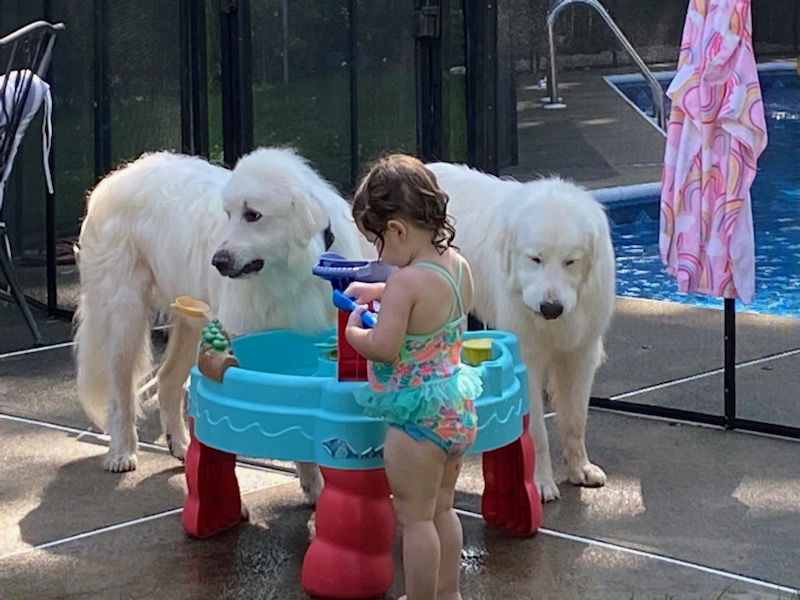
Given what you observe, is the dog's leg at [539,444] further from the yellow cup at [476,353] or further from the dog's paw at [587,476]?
the yellow cup at [476,353]

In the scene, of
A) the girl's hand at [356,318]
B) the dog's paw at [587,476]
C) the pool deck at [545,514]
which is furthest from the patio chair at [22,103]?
the girl's hand at [356,318]

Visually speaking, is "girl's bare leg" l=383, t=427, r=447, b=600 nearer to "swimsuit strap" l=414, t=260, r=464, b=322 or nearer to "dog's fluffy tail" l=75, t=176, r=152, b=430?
"swimsuit strap" l=414, t=260, r=464, b=322

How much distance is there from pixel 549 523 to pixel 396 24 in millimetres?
3011

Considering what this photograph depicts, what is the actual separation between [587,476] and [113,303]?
195 cm

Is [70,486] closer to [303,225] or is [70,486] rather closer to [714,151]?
[303,225]

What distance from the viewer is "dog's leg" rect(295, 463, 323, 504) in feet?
16.1

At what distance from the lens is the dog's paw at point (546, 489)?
4949 mm

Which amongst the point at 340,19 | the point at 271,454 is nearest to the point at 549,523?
the point at 271,454

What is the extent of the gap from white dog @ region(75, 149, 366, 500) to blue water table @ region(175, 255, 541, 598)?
1.17 ft

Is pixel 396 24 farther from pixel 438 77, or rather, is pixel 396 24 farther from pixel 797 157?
pixel 797 157

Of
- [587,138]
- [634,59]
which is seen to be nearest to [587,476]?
[587,138]

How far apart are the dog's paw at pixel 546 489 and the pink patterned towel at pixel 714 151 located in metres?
1.20

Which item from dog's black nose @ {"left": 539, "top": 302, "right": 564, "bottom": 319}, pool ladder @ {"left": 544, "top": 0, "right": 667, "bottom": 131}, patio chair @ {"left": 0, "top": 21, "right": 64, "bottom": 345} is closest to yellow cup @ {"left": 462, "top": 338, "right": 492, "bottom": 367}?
dog's black nose @ {"left": 539, "top": 302, "right": 564, "bottom": 319}

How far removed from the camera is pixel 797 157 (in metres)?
16.1
